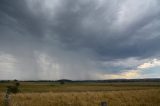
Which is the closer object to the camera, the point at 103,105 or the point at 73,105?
the point at 103,105

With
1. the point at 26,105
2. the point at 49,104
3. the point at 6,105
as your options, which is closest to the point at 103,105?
the point at 6,105

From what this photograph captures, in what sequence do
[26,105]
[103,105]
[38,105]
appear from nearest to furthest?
[103,105], [26,105], [38,105]

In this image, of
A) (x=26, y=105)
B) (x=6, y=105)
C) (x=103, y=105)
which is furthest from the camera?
(x=26, y=105)

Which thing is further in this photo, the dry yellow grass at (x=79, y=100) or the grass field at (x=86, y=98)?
the grass field at (x=86, y=98)

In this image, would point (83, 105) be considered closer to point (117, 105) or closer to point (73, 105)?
point (73, 105)

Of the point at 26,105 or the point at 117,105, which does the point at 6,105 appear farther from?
the point at 117,105

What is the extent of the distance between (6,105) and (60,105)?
9867 millimetres

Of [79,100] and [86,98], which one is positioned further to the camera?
[86,98]

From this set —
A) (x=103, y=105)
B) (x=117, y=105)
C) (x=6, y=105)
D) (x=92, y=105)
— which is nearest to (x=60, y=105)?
(x=92, y=105)

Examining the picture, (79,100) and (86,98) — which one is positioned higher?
(86,98)

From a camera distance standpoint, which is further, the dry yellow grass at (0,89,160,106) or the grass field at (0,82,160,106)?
the grass field at (0,82,160,106)

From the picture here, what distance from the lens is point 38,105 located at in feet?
73.0

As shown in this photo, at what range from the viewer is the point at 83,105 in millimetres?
22719

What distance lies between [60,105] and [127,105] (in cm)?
699
